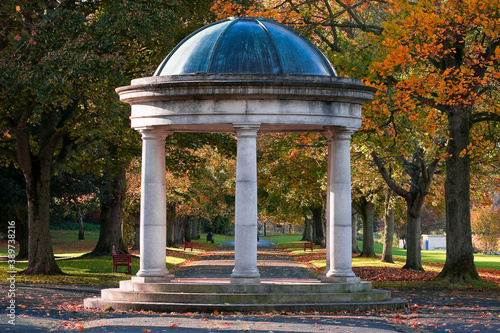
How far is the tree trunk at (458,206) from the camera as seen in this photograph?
2566 centimetres

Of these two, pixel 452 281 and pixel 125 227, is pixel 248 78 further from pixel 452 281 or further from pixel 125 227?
pixel 125 227

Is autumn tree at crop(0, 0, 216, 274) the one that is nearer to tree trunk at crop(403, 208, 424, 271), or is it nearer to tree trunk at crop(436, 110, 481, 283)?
tree trunk at crop(436, 110, 481, 283)

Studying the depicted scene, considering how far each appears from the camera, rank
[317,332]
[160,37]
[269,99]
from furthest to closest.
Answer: [160,37] → [269,99] → [317,332]

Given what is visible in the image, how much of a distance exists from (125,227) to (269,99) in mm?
31325

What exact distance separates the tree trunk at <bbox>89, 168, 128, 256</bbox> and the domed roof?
22472mm

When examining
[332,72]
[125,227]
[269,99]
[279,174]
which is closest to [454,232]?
[332,72]

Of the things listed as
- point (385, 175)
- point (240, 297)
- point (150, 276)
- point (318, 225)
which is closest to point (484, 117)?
point (385, 175)

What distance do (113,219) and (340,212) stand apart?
966 inches

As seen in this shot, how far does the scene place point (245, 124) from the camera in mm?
17875

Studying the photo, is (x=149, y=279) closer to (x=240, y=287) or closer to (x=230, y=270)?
(x=240, y=287)

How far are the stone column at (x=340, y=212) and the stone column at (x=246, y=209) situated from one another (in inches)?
84.3

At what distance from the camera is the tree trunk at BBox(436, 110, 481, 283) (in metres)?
25.7

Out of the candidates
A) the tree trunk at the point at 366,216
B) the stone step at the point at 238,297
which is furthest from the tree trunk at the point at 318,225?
the stone step at the point at 238,297

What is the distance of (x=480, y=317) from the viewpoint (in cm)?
1670
